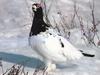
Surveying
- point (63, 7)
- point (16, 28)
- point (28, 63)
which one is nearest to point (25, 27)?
point (16, 28)

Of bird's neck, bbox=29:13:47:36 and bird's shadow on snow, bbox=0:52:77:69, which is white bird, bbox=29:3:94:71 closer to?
bird's neck, bbox=29:13:47:36

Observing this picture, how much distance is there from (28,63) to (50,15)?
244cm

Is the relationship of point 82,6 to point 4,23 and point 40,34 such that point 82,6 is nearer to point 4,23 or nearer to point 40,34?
point 4,23

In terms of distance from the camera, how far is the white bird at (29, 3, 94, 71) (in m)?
4.13

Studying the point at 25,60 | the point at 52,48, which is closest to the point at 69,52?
the point at 52,48

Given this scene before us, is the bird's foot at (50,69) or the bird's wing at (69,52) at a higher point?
the bird's wing at (69,52)

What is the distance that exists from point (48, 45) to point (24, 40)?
1.72 metres

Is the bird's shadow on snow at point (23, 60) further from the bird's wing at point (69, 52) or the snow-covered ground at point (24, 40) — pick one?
the bird's wing at point (69, 52)

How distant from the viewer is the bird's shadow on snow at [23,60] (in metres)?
4.61

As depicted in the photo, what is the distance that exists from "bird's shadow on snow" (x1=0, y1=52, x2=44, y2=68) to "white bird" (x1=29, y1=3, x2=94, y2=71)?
1.02 feet

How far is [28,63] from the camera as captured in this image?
4.68m

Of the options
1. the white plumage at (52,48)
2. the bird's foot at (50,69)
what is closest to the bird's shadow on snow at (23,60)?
the bird's foot at (50,69)

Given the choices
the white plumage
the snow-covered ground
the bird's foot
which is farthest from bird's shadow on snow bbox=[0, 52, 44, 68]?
the white plumage

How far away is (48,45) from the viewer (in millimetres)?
4109
